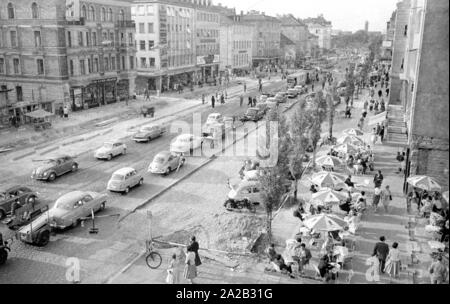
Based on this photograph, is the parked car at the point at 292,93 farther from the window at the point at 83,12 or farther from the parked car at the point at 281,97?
the window at the point at 83,12

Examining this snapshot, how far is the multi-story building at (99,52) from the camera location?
50.8 m

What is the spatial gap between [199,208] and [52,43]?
33.9m

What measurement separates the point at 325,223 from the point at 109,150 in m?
20.2

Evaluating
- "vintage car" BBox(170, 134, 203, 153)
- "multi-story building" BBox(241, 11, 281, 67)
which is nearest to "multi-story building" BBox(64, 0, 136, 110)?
"vintage car" BBox(170, 134, 203, 153)

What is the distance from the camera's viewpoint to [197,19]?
82.5 m

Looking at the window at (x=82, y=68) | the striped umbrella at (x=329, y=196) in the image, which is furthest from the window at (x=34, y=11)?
the striped umbrella at (x=329, y=196)

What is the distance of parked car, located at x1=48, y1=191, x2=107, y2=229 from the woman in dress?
1399 centimetres

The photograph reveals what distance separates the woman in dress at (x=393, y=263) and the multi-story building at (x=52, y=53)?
3921cm

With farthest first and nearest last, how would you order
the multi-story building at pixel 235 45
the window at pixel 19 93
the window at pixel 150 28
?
the multi-story building at pixel 235 45
the window at pixel 150 28
the window at pixel 19 93

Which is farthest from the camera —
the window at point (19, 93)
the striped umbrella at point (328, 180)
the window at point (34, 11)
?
the window at point (19, 93)

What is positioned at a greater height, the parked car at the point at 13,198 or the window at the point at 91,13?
the window at the point at 91,13
